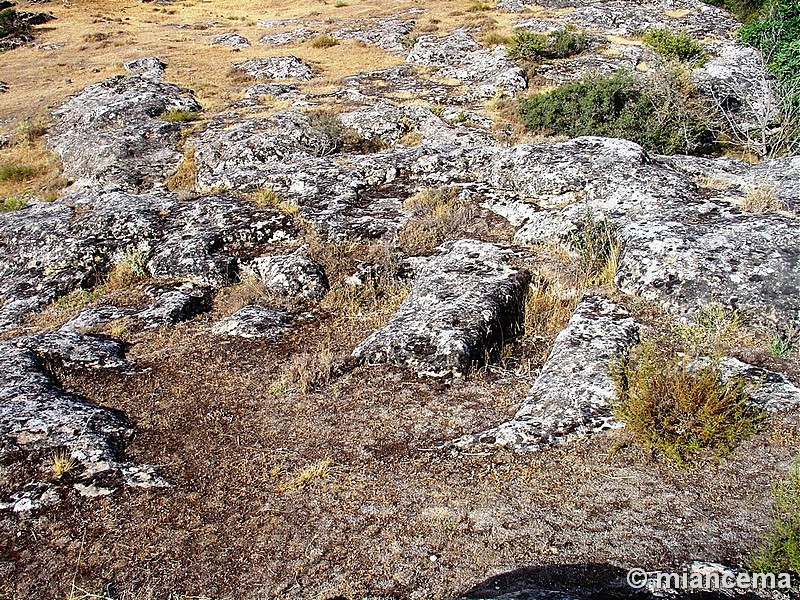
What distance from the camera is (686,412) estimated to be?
4.90 metres

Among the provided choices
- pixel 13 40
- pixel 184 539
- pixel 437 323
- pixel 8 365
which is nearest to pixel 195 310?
pixel 8 365

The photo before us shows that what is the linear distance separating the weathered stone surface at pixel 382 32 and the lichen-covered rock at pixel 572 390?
66.4 ft

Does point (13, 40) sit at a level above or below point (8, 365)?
above

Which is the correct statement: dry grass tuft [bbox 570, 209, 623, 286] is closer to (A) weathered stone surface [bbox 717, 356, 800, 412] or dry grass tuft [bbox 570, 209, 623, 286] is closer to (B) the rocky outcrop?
(A) weathered stone surface [bbox 717, 356, 800, 412]

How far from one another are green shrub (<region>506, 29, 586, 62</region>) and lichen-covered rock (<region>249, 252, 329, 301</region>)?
47.2 ft

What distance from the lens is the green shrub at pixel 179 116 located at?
17.2 m

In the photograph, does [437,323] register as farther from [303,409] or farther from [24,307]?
[24,307]

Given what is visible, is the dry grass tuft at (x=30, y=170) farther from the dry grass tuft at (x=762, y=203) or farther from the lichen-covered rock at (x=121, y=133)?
the dry grass tuft at (x=762, y=203)

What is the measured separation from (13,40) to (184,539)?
36.2 m

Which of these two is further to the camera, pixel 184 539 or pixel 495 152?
pixel 495 152

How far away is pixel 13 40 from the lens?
3116 centimetres

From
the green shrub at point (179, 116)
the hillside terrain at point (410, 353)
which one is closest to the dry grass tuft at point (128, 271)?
the hillside terrain at point (410, 353)

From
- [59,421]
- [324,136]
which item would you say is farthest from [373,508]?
[324,136]

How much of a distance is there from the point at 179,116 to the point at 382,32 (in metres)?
12.4
